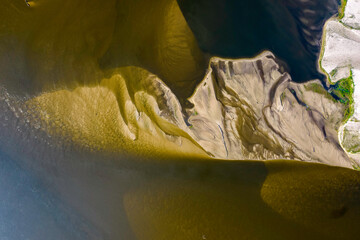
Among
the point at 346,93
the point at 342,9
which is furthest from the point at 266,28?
the point at 346,93

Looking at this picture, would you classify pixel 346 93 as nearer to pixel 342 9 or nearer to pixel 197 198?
pixel 342 9

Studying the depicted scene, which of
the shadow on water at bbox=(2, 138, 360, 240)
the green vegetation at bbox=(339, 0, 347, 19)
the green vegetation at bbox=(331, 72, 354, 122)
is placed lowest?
the shadow on water at bbox=(2, 138, 360, 240)

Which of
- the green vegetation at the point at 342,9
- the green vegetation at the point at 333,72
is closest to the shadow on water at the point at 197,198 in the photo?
the green vegetation at the point at 333,72

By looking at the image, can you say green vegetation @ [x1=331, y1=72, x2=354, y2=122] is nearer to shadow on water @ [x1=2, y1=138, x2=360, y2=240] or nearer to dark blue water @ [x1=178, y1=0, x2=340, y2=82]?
dark blue water @ [x1=178, y1=0, x2=340, y2=82]

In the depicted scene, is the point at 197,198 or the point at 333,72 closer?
the point at 333,72

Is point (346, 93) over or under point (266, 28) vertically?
under

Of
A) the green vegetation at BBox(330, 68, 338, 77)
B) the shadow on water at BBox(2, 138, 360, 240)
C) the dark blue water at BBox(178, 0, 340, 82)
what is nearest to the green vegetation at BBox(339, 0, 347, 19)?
the dark blue water at BBox(178, 0, 340, 82)

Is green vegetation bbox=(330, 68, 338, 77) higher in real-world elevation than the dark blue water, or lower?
lower

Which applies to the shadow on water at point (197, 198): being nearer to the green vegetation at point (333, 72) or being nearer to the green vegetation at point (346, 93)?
the green vegetation at point (346, 93)

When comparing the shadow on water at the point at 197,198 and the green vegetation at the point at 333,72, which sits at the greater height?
the green vegetation at the point at 333,72

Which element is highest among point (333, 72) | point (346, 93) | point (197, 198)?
point (333, 72)
